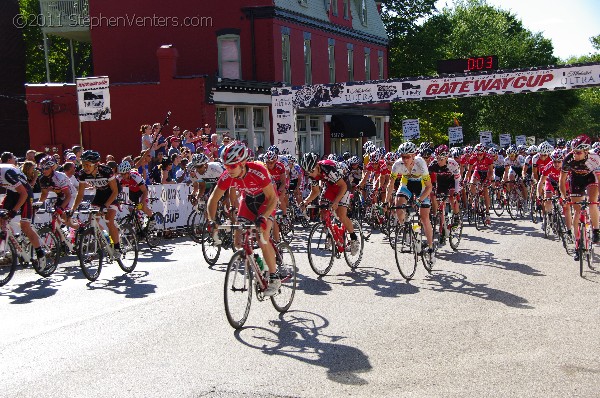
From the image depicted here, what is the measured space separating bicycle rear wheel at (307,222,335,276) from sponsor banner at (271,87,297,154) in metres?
15.5

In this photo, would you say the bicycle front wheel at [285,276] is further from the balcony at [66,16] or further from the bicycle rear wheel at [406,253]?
the balcony at [66,16]

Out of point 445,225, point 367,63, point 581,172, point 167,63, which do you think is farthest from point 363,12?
point 581,172

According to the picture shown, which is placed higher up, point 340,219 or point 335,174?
point 335,174

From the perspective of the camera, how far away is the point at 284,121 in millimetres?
27250

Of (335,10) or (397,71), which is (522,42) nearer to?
(397,71)

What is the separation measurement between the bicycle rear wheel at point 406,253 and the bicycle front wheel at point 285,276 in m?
2.59

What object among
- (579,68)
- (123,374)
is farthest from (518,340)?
(579,68)

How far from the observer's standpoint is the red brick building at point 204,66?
29.2 metres

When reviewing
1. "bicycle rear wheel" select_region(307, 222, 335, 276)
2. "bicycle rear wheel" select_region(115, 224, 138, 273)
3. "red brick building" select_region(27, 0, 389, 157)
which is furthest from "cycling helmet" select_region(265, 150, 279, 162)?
"red brick building" select_region(27, 0, 389, 157)

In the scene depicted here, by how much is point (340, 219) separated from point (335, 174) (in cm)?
76

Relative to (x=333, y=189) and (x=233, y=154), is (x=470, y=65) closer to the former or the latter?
(x=333, y=189)

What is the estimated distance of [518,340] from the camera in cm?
740

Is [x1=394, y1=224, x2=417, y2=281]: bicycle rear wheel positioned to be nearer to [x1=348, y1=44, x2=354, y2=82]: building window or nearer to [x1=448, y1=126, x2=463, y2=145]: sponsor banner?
[x1=448, y1=126, x2=463, y2=145]: sponsor banner

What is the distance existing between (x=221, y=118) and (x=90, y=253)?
1910 cm
